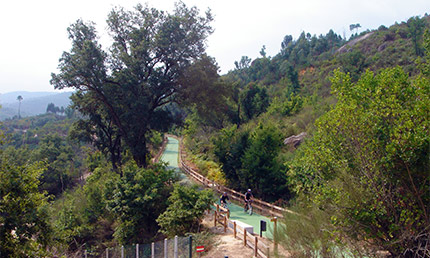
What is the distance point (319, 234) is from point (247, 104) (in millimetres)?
44641

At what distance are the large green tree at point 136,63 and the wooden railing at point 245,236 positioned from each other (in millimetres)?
11735

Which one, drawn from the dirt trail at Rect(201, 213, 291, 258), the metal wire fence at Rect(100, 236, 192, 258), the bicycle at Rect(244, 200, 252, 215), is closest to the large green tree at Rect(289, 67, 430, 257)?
the dirt trail at Rect(201, 213, 291, 258)

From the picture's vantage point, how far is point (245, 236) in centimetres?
1328

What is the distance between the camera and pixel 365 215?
791 centimetres

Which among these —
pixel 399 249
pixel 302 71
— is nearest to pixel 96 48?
pixel 399 249

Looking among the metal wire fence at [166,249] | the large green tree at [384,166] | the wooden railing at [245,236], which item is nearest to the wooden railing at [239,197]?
the wooden railing at [245,236]

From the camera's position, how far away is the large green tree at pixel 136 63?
1003 inches

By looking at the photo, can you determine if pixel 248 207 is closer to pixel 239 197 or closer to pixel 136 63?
pixel 239 197

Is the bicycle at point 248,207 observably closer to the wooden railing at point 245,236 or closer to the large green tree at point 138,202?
the wooden railing at point 245,236

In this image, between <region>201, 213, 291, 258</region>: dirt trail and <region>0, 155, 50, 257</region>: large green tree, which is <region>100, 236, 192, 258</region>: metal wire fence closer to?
<region>201, 213, 291, 258</region>: dirt trail

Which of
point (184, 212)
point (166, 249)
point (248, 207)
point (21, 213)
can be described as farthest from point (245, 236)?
point (21, 213)

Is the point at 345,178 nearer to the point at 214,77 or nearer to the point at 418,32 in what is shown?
the point at 214,77

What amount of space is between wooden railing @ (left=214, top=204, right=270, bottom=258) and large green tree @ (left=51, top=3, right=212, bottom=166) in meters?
11.7

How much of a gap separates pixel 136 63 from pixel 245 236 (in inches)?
682
